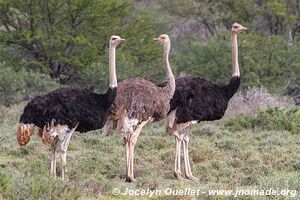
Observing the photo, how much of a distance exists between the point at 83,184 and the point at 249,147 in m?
4.54

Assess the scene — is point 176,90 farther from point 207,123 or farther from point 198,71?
point 198,71

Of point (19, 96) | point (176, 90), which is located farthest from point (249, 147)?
point (19, 96)

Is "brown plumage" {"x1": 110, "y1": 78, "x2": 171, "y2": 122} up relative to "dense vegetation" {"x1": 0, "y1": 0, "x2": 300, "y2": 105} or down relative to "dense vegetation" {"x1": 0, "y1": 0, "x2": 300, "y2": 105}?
up

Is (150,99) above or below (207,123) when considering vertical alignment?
above

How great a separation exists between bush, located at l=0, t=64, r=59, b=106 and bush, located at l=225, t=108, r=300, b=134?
15.9 ft

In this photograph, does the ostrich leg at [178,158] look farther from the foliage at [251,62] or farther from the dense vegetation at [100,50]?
the foliage at [251,62]

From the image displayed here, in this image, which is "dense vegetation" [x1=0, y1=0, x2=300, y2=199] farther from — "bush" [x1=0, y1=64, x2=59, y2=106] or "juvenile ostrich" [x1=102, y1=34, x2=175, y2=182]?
"juvenile ostrich" [x1=102, y1=34, x2=175, y2=182]

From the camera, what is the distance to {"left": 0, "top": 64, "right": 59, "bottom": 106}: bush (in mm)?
16781

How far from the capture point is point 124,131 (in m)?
9.38

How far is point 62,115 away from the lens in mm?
8711

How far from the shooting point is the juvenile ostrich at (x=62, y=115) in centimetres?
860

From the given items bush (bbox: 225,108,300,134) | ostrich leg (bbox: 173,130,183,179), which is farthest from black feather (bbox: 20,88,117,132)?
bush (bbox: 225,108,300,134)

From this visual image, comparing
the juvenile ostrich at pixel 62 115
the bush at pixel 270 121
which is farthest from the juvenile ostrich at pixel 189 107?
the bush at pixel 270 121

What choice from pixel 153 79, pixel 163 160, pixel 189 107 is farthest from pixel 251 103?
pixel 189 107
